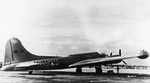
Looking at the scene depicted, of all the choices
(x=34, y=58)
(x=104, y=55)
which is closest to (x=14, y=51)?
(x=34, y=58)

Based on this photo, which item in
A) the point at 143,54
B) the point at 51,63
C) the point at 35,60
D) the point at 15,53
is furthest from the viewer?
the point at 15,53

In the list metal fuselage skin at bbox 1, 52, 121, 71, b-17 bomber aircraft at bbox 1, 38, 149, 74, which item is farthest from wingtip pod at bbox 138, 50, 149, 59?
metal fuselage skin at bbox 1, 52, 121, 71

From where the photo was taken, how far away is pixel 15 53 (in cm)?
2725

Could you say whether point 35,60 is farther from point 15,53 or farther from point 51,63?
point 15,53

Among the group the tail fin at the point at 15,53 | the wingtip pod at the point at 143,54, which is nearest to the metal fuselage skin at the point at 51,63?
the tail fin at the point at 15,53

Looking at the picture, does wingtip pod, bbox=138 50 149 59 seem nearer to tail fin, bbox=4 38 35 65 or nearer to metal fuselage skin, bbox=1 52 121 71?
metal fuselage skin, bbox=1 52 121 71

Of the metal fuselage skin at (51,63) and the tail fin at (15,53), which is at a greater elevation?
the tail fin at (15,53)

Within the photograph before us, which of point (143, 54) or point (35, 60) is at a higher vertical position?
point (143, 54)

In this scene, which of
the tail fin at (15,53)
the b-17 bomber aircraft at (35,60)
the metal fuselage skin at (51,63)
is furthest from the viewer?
the tail fin at (15,53)

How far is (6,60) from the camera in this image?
2723 centimetres

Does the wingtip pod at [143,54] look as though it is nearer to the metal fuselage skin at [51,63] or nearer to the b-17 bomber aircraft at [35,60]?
the b-17 bomber aircraft at [35,60]

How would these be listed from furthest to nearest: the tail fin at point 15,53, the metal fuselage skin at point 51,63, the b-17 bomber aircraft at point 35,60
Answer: the tail fin at point 15,53 < the b-17 bomber aircraft at point 35,60 < the metal fuselage skin at point 51,63

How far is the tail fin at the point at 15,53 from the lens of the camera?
27031 mm

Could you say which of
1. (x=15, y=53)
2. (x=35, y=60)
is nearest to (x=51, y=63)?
(x=35, y=60)
